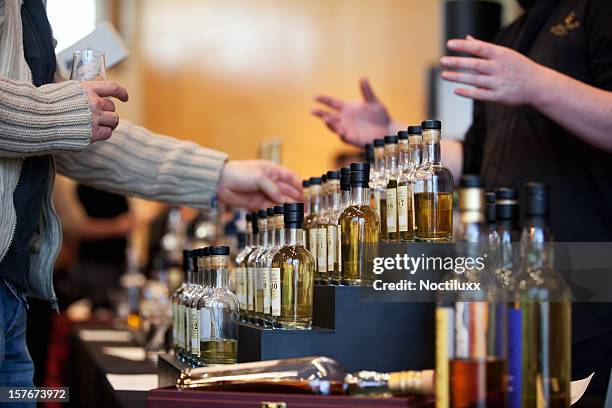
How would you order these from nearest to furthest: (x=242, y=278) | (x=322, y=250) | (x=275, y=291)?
1. (x=275, y=291)
2. (x=322, y=250)
3. (x=242, y=278)

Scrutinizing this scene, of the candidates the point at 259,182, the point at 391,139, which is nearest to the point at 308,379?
the point at 391,139

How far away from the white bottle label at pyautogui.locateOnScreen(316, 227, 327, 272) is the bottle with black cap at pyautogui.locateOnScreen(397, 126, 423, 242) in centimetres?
15

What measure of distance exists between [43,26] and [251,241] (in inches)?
25.3

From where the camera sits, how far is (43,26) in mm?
1928

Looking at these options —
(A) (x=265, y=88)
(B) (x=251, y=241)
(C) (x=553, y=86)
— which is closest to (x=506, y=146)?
(C) (x=553, y=86)

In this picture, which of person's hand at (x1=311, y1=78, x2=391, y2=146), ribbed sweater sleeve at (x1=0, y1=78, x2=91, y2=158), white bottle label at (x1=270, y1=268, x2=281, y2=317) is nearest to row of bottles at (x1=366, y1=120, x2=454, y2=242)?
white bottle label at (x1=270, y1=268, x2=281, y2=317)

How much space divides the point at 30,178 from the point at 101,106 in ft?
0.73

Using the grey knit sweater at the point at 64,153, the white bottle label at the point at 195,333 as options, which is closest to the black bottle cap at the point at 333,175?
the white bottle label at the point at 195,333

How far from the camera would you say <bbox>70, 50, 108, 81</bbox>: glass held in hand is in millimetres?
1910

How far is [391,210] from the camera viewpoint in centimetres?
173

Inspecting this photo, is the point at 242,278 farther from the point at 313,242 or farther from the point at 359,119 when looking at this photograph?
the point at 359,119

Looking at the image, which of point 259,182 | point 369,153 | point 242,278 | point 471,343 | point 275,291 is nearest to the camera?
point 471,343

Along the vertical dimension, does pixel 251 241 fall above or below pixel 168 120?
below

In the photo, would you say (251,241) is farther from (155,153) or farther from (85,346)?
(85,346)
